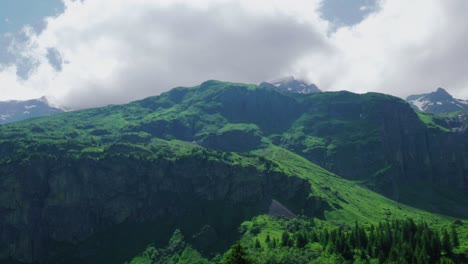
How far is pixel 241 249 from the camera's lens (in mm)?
96812

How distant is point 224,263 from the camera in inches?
3784

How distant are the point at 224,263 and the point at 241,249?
15.3ft
